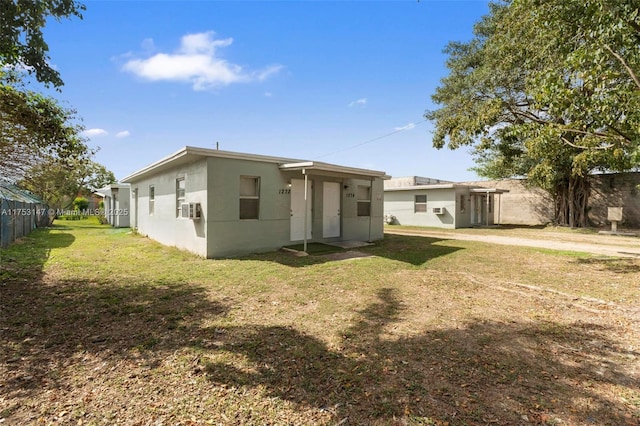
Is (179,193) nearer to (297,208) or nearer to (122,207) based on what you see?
(297,208)

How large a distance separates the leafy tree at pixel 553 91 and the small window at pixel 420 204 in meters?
4.42

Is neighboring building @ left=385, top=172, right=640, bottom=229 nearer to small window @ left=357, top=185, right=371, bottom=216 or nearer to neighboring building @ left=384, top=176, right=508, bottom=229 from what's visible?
neighboring building @ left=384, top=176, right=508, bottom=229

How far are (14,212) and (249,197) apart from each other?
849cm

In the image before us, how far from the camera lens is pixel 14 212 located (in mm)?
10594

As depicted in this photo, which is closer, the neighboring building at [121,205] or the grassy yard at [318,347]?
the grassy yard at [318,347]

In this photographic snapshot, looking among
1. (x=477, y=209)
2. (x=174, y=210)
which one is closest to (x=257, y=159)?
(x=174, y=210)

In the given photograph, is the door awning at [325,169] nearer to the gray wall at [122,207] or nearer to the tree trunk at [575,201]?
the tree trunk at [575,201]

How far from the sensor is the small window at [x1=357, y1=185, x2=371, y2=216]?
37.9 ft

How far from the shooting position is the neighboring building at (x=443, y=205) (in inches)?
685

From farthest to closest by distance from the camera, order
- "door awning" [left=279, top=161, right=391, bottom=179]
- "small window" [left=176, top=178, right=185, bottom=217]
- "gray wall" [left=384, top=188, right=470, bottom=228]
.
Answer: "gray wall" [left=384, top=188, right=470, bottom=228], "small window" [left=176, top=178, right=185, bottom=217], "door awning" [left=279, top=161, right=391, bottom=179]

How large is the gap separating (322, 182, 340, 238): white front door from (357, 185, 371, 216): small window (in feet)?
3.46

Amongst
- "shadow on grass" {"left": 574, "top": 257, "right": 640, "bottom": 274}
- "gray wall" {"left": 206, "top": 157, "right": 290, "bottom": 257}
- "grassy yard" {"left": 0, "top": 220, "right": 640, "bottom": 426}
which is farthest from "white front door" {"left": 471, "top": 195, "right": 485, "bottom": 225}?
"gray wall" {"left": 206, "top": 157, "right": 290, "bottom": 257}

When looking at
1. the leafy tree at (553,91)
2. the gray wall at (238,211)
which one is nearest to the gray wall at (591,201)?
the leafy tree at (553,91)

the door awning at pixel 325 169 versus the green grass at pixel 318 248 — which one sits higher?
the door awning at pixel 325 169
